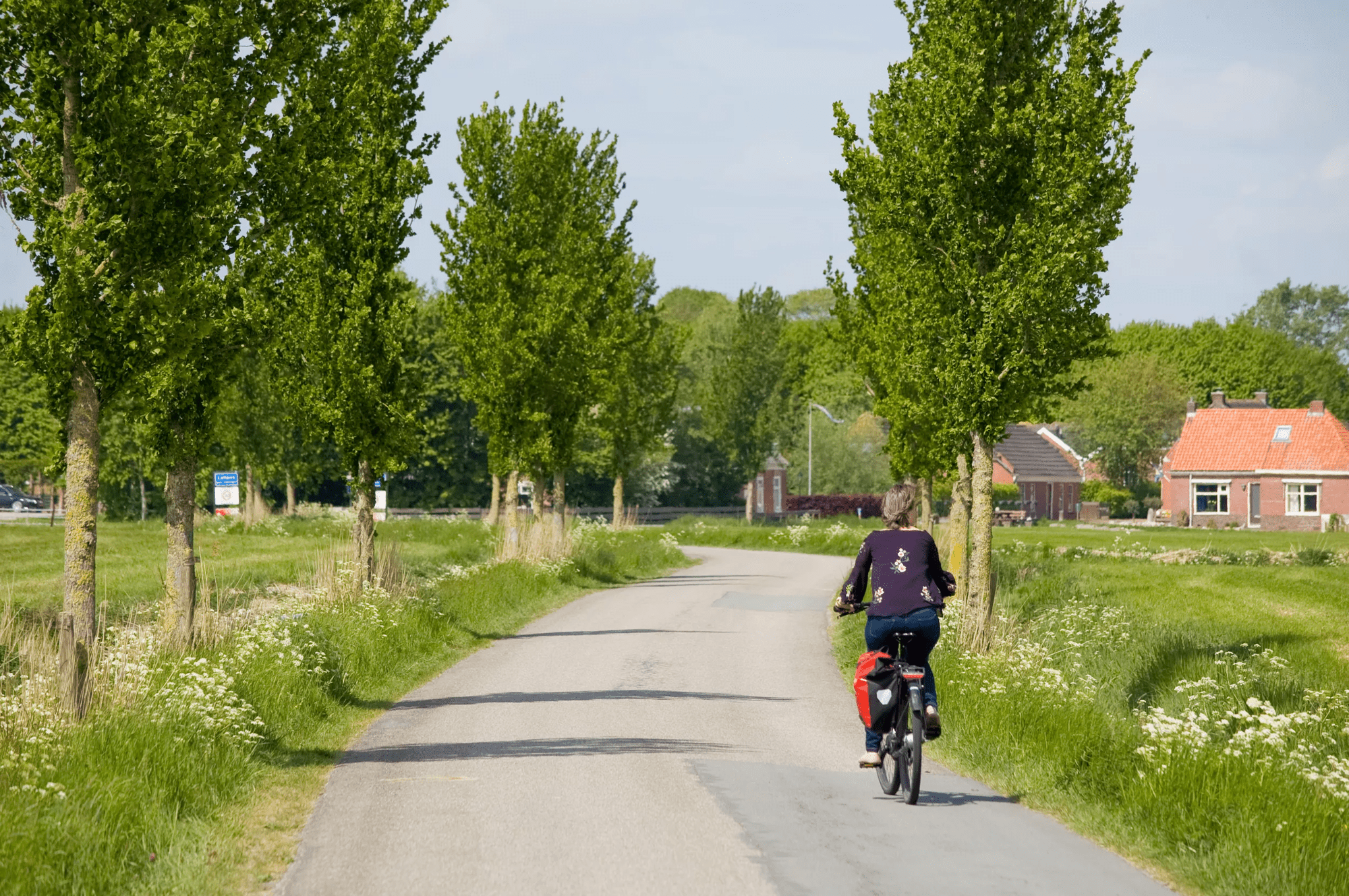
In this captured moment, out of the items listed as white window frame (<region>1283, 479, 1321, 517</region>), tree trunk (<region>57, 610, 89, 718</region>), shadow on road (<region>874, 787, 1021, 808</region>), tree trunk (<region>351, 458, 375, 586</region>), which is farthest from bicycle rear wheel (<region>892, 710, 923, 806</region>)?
white window frame (<region>1283, 479, 1321, 517</region>)

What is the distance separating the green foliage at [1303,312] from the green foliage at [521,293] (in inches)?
4810

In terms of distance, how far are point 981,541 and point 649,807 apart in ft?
29.9

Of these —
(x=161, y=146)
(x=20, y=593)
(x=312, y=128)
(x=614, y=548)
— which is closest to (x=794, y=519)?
(x=614, y=548)

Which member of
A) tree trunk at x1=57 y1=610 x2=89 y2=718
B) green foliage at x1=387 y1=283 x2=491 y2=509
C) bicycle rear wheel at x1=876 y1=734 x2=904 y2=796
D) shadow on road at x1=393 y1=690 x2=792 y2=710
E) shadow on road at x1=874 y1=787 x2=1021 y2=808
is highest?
green foliage at x1=387 y1=283 x2=491 y2=509

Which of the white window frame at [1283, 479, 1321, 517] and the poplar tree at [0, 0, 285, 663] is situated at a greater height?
the poplar tree at [0, 0, 285, 663]

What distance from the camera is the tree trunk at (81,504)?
9180mm

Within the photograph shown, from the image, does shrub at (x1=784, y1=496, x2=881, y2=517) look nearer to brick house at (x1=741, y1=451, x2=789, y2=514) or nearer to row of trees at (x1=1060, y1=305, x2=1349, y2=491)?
brick house at (x1=741, y1=451, x2=789, y2=514)

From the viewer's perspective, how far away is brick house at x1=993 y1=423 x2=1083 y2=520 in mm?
87125

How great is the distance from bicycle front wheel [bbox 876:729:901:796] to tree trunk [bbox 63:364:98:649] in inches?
220

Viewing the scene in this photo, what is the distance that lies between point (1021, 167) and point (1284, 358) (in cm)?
8536

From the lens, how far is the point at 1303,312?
459 ft

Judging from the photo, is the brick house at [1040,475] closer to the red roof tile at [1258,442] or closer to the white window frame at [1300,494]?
the red roof tile at [1258,442]

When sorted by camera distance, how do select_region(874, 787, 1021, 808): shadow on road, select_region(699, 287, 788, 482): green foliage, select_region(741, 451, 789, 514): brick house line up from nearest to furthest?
select_region(874, 787, 1021, 808): shadow on road → select_region(699, 287, 788, 482): green foliage → select_region(741, 451, 789, 514): brick house

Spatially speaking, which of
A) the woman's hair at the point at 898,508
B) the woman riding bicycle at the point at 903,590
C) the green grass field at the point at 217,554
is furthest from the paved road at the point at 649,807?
the green grass field at the point at 217,554
